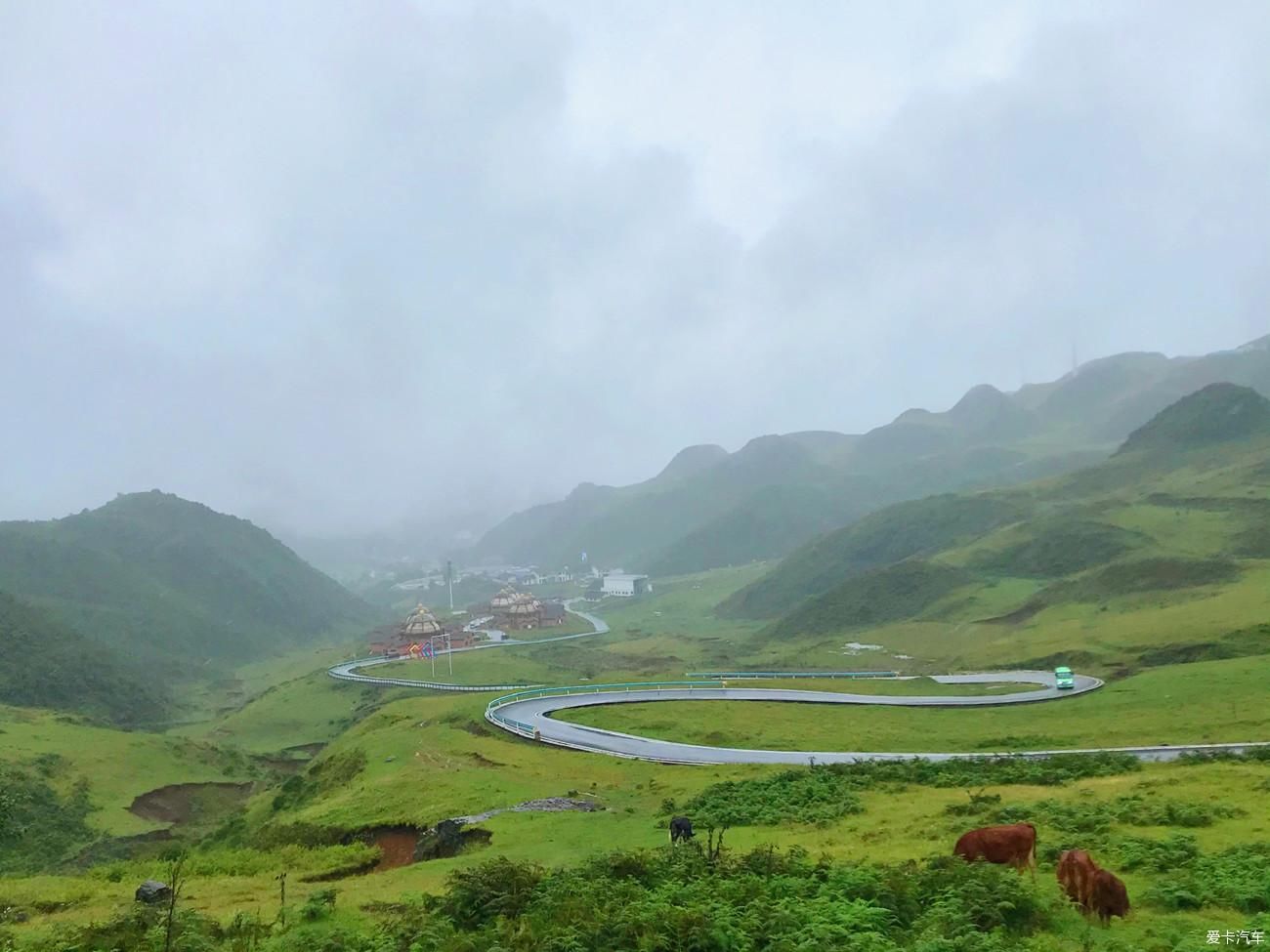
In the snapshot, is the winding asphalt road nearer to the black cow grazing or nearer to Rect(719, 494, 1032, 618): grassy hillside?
the black cow grazing

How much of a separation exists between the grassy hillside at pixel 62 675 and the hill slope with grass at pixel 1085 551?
349 feet

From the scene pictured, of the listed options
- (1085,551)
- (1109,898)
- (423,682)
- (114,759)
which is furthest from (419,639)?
(1109,898)

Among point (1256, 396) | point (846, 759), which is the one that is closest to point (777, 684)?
point (846, 759)

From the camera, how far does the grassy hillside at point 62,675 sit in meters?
104

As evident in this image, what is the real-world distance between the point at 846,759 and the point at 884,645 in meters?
76.0

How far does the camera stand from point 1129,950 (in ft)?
37.4

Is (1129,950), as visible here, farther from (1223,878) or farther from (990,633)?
(990,633)

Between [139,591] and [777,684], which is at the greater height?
[139,591]

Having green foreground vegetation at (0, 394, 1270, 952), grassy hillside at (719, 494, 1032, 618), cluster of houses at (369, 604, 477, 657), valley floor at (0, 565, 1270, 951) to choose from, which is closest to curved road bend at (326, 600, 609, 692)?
cluster of houses at (369, 604, 477, 657)

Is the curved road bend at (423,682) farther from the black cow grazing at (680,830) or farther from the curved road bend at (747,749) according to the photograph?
the black cow grazing at (680,830)

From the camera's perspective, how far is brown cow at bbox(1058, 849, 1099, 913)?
44.4ft

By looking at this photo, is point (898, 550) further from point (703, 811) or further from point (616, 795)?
point (703, 811)

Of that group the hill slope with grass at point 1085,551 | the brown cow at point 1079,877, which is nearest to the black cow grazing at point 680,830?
the brown cow at point 1079,877

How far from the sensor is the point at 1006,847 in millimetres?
16531
